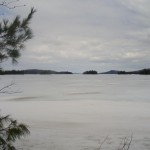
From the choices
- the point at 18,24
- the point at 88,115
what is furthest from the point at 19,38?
the point at 88,115

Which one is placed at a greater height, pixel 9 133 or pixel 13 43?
pixel 13 43

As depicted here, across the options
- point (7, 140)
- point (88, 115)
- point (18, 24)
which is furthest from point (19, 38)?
point (88, 115)

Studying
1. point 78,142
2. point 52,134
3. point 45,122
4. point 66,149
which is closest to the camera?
point 66,149

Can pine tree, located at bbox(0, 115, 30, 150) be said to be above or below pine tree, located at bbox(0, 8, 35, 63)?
below

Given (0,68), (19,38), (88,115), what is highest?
→ (19,38)

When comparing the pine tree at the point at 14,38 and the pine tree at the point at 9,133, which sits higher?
the pine tree at the point at 14,38

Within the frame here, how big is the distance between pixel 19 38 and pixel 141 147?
14.2ft

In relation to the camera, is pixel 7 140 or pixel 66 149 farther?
pixel 66 149

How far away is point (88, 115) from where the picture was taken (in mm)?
15867

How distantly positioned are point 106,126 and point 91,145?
356 centimetres

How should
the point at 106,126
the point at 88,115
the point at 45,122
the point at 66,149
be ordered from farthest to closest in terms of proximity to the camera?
the point at 88,115 → the point at 45,122 → the point at 106,126 → the point at 66,149

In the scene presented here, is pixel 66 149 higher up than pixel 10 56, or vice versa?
pixel 10 56

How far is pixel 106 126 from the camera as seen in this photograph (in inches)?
484

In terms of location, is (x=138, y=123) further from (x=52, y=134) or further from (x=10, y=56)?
(x=10, y=56)
